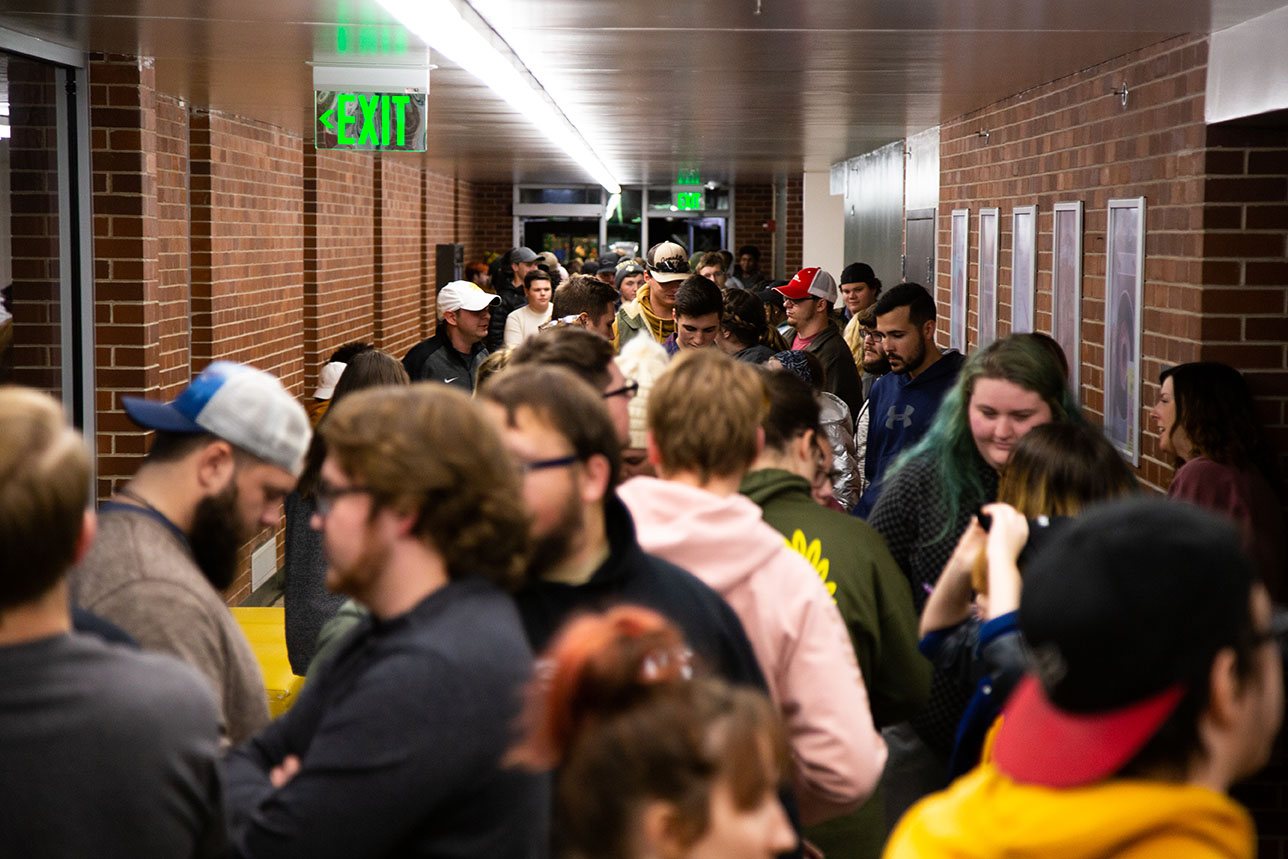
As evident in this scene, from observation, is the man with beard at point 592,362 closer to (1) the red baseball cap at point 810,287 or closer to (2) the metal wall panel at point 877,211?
(1) the red baseball cap at point 810,287

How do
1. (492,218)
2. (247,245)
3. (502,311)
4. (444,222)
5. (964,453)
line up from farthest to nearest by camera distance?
(492,218)
(444,222)
(502,311)
(247,245)
(964,453)

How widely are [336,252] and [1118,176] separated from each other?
8239 mm

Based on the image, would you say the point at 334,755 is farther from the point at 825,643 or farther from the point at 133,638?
the point at 825,643

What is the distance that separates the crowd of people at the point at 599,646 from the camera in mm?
1434

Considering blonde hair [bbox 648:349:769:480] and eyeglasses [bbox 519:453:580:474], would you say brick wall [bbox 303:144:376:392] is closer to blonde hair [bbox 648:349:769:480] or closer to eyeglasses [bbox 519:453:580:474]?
blonde hair [bbox 648:349:769:480]

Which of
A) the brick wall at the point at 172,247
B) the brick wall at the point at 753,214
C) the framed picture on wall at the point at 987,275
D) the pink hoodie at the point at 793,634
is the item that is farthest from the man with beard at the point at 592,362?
the brick wall at the point at 753,214

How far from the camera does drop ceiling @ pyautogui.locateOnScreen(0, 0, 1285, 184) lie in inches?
192

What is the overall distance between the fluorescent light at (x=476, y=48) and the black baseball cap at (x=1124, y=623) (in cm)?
387

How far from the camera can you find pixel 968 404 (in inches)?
155

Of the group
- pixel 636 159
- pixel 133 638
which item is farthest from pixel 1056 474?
pixel 636 159

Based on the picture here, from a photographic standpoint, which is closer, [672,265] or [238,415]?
[238,415]

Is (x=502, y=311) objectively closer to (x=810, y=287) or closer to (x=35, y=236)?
(x=810, y=287)

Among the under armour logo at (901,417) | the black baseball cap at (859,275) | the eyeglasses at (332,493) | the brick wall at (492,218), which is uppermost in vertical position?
the brick wall at (492,218)

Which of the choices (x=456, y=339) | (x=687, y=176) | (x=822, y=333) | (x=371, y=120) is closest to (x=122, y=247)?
(x=371, y=120)
